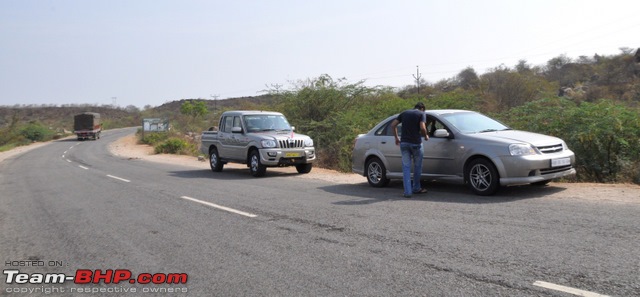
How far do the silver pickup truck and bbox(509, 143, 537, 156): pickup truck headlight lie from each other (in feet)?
24.5

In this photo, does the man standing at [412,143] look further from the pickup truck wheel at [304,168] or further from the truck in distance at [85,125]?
the truck in distance at [85,125]

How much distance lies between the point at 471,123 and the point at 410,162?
5.06 ft

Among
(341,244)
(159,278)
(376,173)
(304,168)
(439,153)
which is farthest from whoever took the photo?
(304,168)

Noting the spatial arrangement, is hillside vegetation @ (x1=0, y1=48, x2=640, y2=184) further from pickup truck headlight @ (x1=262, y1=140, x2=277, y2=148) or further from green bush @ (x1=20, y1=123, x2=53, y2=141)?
green bush @ (x1=20, y1=123, x2=53, y2=141)

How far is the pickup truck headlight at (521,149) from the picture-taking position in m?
8.10

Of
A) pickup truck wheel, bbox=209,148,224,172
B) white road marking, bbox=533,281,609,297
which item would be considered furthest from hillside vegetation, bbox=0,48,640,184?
white road marking, bbox=533,281,609,297

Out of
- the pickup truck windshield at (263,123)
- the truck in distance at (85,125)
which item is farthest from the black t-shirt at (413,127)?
the truck in distance at (85,125)

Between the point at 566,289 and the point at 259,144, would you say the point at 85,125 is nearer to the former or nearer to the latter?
the point at 259,144

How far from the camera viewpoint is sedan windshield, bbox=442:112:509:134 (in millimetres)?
9328

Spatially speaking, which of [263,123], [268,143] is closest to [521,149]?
[268,143]

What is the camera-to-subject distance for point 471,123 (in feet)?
31.4

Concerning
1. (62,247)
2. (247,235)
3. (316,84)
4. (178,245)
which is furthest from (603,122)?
(316,84)

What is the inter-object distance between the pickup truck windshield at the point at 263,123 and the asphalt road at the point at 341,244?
5733 millimetres

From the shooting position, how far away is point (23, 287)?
188 inches
